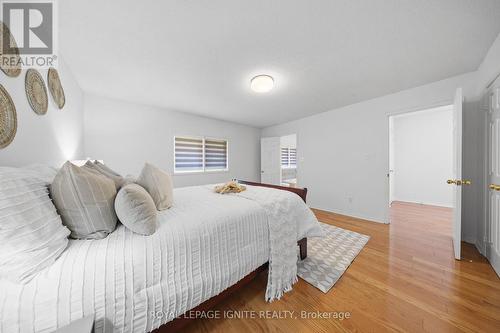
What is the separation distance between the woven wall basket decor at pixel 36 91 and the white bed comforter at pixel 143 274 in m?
1.41

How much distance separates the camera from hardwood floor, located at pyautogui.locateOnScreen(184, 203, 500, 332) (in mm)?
1179

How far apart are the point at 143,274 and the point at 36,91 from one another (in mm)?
1887

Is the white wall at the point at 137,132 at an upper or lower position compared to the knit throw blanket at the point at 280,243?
upper

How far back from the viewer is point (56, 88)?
1822 mm

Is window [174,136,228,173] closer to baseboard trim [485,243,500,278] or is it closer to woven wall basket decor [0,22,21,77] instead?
woven wall basket decor [0,22,21,77]

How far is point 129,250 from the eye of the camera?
871 millimetres

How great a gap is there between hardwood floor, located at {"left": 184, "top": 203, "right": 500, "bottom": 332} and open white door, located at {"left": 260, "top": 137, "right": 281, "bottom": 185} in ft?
10.5

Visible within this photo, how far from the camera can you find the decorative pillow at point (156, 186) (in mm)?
1366

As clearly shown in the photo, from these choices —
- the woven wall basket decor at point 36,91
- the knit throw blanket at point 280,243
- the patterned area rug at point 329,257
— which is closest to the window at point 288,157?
the patterned area rug at point 329,257

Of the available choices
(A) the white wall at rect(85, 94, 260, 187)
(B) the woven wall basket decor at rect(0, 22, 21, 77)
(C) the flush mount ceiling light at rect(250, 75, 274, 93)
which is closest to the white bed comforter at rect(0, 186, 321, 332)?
(B) the woven wall basket decor at rect(0, 22, 21, 77)

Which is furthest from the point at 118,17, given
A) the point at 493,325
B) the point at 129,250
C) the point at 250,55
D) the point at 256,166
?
the point at 256,166

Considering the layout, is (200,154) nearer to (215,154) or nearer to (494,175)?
(215,154)

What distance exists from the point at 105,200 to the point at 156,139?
9.81ft

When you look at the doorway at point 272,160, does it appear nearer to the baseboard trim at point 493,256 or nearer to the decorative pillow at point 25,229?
the baseboard trim at point 493,256
